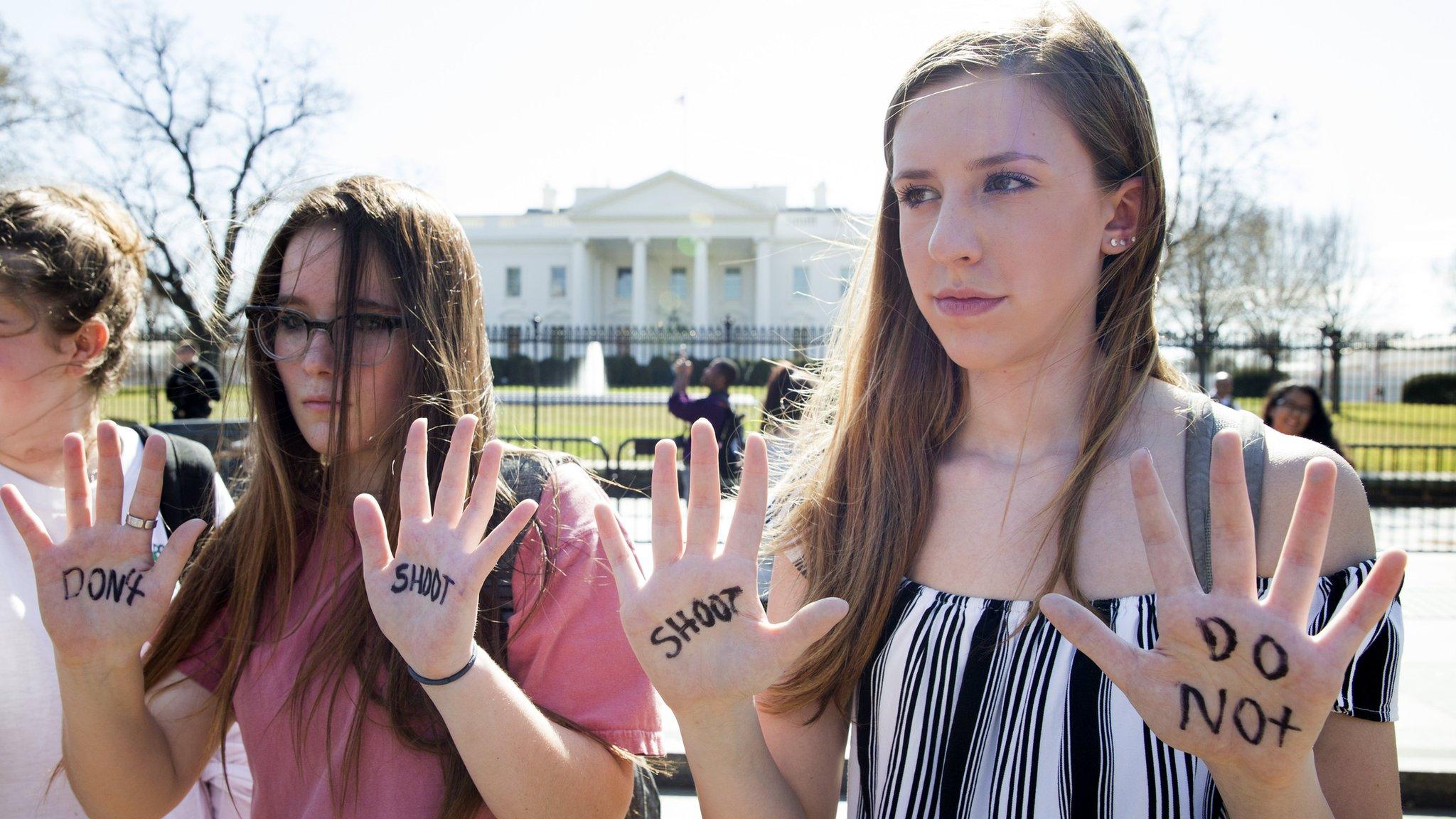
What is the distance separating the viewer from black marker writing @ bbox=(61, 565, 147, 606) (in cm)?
180

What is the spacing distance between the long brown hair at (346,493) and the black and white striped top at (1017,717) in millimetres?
754

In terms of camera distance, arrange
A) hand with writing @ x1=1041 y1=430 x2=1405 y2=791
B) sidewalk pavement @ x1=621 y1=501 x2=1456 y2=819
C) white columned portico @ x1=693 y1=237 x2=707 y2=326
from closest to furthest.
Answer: hand with writing @ x1=1041 y1=430 x2=1405 y2=791
sidewalk pavement @ x1=621 y1=501 x2=1456 y2=819
white columned portico @ x1=693 y1=237 x2=707 y2=326

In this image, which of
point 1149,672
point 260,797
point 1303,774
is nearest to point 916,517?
point 1149,672

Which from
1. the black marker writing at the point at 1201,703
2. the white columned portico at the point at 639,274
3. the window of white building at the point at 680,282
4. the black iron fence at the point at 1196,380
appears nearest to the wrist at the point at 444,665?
the black iron fence at the point at 1196,380

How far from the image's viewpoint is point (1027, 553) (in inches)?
66.7

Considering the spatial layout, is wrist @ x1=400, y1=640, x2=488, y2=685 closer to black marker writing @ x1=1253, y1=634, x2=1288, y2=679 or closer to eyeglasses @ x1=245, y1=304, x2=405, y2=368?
eyeglasses @ x1=245, y1=304, x2=405, y2=368

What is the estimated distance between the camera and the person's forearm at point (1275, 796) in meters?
1.26

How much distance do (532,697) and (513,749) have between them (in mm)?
158

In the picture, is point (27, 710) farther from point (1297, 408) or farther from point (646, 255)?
point (646, 255)

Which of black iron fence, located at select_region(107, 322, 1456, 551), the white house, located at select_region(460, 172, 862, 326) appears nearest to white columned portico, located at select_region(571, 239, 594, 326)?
the white house, located at select_region(460, 172, 862, 326)

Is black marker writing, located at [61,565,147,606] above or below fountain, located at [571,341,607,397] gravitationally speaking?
above

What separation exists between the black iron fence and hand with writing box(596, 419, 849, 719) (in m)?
0.76

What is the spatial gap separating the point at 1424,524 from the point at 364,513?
13.2 meters

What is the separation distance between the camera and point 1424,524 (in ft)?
36.5
